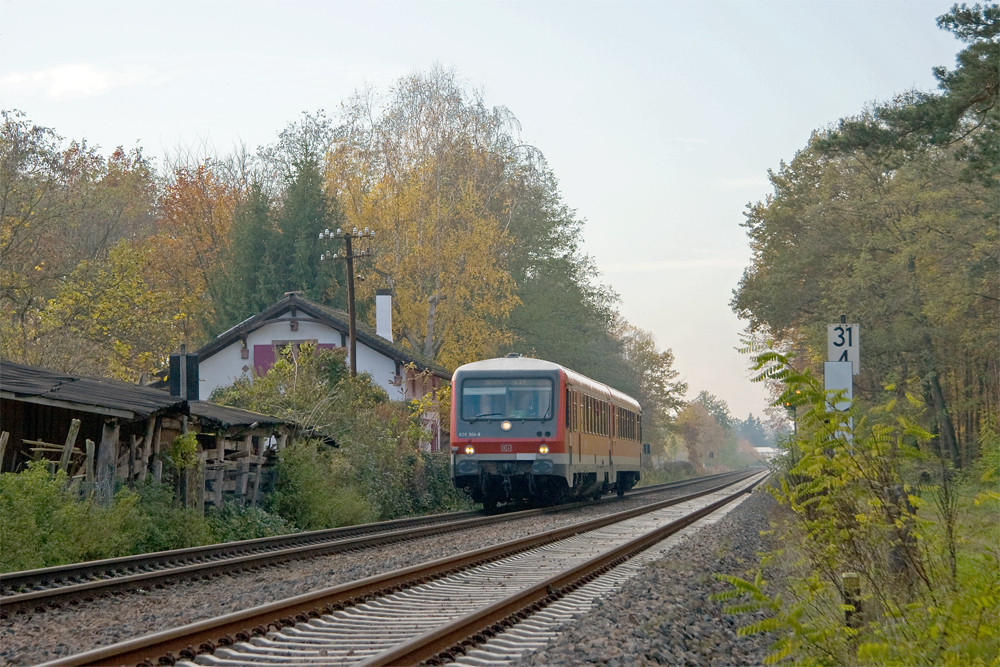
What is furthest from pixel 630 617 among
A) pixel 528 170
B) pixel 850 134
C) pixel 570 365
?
pixel 570 365

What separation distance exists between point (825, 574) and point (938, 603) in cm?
162

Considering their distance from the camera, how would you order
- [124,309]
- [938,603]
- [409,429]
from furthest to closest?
[124,309] → [409,429] → [938,603]

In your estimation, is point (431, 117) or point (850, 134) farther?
point (431, 117)

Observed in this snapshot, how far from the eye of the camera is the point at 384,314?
139ft

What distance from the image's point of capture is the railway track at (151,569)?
9867mm

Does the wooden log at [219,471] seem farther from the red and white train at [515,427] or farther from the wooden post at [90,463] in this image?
the red and white train at [515,427]

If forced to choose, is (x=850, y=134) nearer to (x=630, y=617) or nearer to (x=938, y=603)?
(x=630, y=617)

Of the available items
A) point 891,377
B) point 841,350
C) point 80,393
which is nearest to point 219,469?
point 80,393

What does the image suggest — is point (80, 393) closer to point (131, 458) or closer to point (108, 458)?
A: point (108, 458)

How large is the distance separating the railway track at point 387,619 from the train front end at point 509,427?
30.0ft

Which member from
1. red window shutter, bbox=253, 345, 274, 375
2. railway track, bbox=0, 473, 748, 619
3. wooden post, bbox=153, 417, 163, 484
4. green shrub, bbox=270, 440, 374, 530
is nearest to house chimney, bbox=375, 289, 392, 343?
red window shutter, bbox=253, 345, 274, 375

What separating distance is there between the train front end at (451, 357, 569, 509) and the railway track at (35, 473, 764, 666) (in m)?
9.15

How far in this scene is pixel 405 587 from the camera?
1061cm

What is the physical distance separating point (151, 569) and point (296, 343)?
28.5 metres
